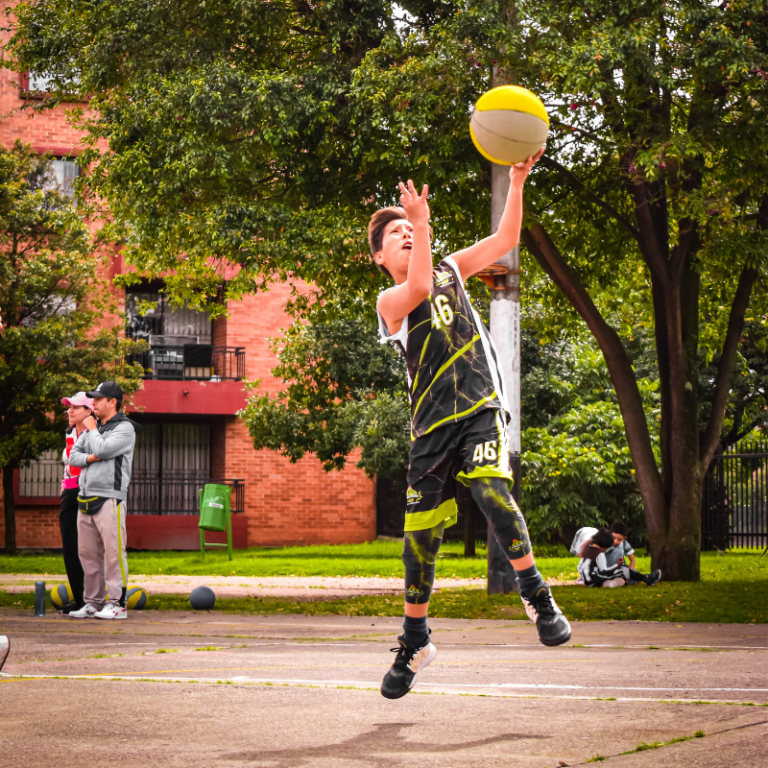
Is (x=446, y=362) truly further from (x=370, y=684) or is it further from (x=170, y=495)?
(x=170, y=495)

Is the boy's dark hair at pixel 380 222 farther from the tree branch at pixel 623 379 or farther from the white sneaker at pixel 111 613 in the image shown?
the tree branch at pixel 623 379

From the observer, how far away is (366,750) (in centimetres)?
423

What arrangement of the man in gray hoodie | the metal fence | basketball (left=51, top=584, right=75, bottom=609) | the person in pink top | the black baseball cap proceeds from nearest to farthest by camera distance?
→ the man in gray hoodie < the black baseball cap < the person in pink top < basketball (left=51, top=584, right=75, bottom=609) < the metal fence

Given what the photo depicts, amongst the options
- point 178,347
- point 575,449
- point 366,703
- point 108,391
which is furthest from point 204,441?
point 366,703

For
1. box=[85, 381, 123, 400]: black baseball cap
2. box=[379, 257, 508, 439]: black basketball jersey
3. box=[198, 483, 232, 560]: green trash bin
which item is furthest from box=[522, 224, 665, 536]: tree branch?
box=[198, 483, 232, 560]: green trash bin

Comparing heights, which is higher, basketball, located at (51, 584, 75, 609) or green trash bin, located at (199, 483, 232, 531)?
green trash bin, located at (199, 483, 232, 531)

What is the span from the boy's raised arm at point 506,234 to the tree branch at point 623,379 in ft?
32.2

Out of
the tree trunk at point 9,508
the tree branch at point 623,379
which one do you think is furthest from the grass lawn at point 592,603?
the tree trunk at point 9,508

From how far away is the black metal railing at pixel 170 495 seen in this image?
104 ft

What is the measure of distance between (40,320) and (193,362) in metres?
7.26

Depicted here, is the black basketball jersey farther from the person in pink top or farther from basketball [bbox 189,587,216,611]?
basketball [bbox 189,587,216,611]

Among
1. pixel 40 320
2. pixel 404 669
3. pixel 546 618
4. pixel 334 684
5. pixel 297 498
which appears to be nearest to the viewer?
pixel 546 618

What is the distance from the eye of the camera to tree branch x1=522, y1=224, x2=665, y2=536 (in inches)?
579

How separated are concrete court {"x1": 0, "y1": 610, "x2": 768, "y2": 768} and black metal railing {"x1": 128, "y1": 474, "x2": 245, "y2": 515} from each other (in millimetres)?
22902
